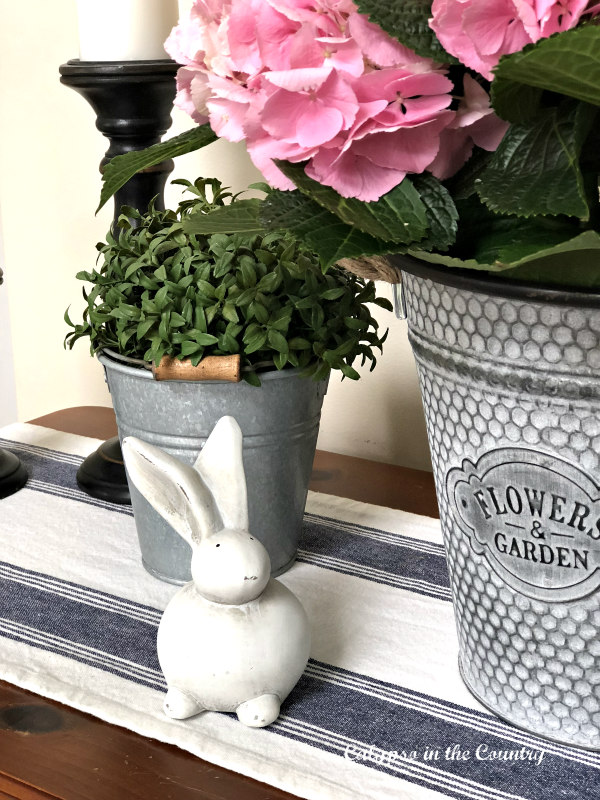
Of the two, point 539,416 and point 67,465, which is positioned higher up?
point 539,416

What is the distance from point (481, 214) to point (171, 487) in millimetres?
202

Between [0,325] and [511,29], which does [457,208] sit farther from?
[0,325]

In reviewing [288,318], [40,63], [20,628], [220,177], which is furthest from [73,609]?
[40,63]

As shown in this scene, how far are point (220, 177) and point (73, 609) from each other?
1.57 ft

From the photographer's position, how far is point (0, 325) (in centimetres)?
120

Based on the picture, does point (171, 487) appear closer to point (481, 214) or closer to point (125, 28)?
point (481, 214)

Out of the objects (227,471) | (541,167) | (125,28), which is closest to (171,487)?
(227,471)

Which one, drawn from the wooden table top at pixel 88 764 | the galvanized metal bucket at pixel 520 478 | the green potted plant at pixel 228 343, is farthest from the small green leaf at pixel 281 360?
the wooden table top at pixel 88 764

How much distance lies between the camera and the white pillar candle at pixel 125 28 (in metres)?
0.68

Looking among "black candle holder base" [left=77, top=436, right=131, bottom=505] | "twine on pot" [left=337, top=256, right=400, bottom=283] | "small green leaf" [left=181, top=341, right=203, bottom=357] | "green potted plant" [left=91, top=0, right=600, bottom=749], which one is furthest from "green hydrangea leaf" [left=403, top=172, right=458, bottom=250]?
"black candle holder base" [left=77, top=436, right=131, bottom=505]

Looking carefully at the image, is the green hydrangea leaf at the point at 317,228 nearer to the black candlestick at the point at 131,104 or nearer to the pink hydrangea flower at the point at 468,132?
the pink hydrangea flower at the point at 468,132

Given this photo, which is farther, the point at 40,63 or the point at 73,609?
the point at 40,63

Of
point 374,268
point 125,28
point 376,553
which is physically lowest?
point 376,553

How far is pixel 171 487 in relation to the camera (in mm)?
482
